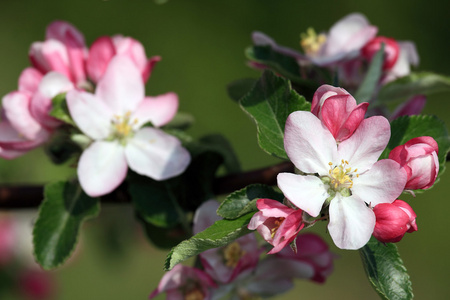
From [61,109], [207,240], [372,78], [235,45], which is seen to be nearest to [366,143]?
[207,240]

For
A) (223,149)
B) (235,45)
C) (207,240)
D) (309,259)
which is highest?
(207,240)

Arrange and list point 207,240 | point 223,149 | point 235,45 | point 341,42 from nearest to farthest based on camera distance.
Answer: point 207,240 → point 223,149 → point 341,42 → point 235,45

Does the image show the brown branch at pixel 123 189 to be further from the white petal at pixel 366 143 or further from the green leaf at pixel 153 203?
the white petal at pixel 366 143

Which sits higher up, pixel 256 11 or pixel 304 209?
pixel 304 209

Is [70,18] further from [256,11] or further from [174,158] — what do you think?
[174,158]

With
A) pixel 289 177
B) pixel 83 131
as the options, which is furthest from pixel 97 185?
pixel 289 177

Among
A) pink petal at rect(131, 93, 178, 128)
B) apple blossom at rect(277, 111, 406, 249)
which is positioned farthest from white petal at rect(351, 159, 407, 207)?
pink petal at rect(131, 93, 178, 128)

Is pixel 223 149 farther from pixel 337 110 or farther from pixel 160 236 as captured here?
pixel 337 110

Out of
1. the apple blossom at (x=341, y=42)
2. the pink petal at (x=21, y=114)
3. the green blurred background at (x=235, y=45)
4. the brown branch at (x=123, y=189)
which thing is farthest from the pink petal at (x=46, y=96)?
the green blurred background at (x=235, y=45)
